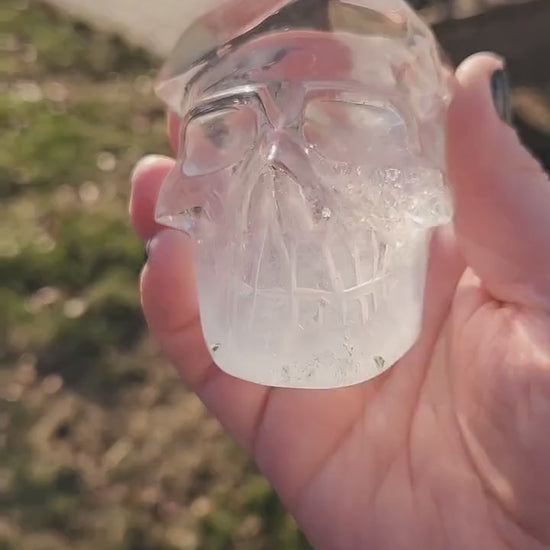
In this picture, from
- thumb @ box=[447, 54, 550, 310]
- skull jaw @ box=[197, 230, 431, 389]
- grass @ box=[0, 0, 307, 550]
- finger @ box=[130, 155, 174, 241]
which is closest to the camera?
skull jaw @ box=[197, 230, 431, 389]

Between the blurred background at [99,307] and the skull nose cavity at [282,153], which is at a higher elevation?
the skull nose cavity at [282,153]

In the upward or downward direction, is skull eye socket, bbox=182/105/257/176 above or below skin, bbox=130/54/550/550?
above

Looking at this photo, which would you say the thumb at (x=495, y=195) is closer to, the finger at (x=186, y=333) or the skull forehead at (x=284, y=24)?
the skull forehead at (x=284, y=24)

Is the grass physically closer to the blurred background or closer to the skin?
the blurred background

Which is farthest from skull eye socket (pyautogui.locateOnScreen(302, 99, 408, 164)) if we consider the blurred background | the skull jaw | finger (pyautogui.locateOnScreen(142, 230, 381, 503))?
the blurred background

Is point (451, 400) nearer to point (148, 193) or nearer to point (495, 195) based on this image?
point (495, 195)

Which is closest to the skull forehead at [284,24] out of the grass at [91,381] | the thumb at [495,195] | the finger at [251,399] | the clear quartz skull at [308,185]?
the clear quartz skull at [308,185]

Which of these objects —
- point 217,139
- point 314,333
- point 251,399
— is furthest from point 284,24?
point 251,399
